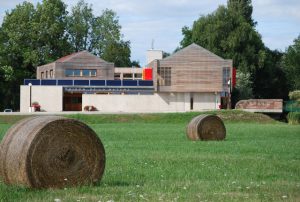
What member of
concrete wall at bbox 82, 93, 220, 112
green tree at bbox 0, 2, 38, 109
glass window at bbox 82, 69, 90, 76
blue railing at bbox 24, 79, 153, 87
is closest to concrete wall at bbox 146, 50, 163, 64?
glass window at bbox 82, 69, 90, 76

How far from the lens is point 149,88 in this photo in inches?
3880

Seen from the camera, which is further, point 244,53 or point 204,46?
point 204,46

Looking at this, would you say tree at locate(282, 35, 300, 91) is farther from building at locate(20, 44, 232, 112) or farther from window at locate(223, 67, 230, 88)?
window at locate(223, 67, 230, 88)

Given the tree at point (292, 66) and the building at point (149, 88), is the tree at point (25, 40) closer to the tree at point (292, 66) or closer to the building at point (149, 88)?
the building at point (149, 88)

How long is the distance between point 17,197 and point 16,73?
96424mm

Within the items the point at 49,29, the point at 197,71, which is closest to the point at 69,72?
the point at 49,29

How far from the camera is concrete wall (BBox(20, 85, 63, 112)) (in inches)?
3688

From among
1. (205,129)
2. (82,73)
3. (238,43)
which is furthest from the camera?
(238,43)

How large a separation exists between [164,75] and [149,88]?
122 inches

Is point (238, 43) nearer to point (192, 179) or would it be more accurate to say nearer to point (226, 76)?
point (226, 76)

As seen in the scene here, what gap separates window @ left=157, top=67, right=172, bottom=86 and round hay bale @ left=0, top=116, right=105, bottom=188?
8476cm

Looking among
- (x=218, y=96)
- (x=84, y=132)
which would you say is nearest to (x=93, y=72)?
(x=218, y=96)

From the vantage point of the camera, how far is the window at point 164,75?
97.2 m

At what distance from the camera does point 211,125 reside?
33.7 metres
